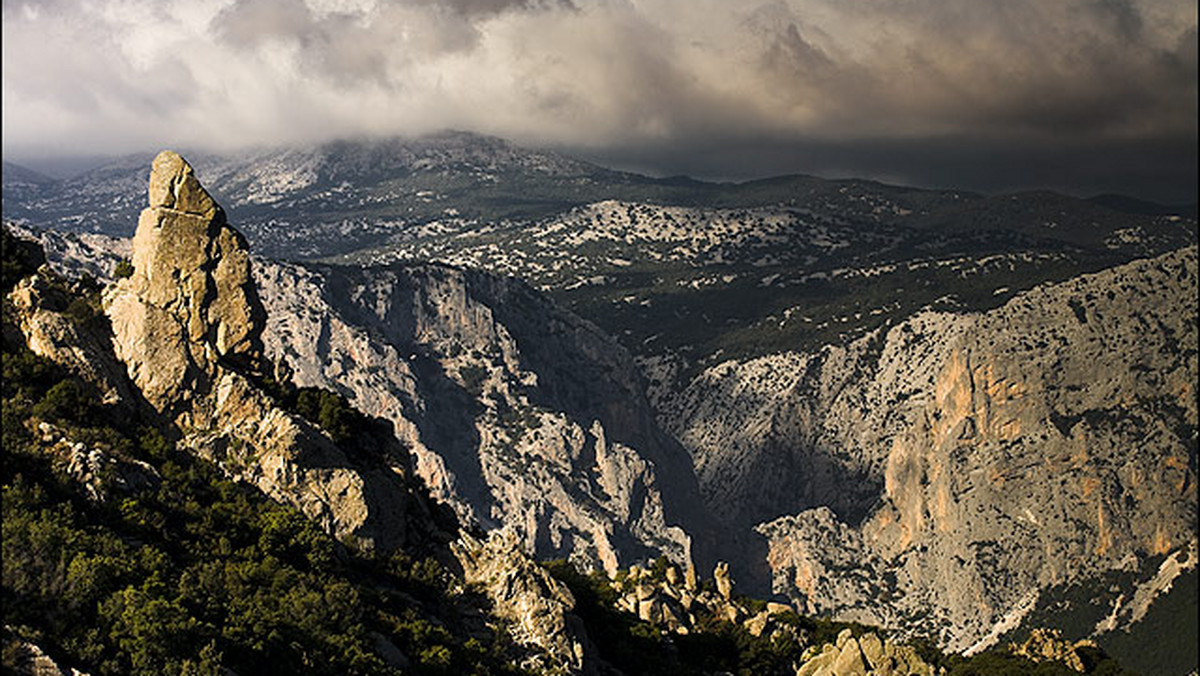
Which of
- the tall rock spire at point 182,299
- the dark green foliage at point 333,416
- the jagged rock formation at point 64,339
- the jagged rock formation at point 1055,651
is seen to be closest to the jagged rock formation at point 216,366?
the tall rock spire at point 182,299

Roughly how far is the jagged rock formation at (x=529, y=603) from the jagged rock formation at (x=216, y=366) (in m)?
4.22

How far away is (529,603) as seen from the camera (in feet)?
194

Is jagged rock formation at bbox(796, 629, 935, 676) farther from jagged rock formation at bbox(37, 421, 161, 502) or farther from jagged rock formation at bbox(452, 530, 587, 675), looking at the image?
jagged rock formation at bbox(37, 421, 161, 502)

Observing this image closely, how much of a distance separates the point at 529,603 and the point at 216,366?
18.8 metres

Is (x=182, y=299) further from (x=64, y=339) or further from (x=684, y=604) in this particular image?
(x=684, y=604)

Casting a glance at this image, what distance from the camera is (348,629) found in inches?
1906

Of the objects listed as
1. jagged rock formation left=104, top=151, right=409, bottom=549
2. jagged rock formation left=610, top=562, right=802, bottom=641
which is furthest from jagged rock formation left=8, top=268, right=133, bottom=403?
jagged rock formation left=610, top=562, right=802, bottom=641

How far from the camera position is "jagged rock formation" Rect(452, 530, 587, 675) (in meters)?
57.5

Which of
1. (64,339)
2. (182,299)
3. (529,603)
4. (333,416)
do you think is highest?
(182,299)

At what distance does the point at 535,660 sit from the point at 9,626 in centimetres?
2512

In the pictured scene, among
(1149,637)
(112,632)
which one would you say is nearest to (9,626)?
(112,632)

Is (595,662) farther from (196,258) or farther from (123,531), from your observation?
(196,258)

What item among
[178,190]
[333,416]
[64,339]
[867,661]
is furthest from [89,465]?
[867,661]

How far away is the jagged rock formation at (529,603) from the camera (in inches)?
2265
